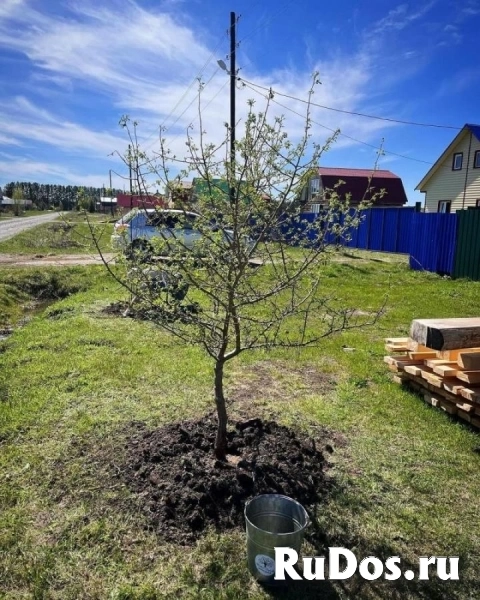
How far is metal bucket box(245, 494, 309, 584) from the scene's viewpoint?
2.08 m

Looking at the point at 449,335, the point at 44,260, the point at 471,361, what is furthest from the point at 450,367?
the point at 44,260

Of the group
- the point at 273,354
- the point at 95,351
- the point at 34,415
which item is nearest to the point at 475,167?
the point at 273,354

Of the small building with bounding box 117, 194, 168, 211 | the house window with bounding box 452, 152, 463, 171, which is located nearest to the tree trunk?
the small building with bounding box 117, 194, 168, 211

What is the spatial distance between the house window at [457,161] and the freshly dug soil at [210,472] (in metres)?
23.7

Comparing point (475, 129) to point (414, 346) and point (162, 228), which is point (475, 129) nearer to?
point (414, 346)

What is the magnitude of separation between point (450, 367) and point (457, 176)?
22711mm

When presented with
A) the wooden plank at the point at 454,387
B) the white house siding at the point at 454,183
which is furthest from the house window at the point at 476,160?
Answer: the wooden plank at the point at 454,387

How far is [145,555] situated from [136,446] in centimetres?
105

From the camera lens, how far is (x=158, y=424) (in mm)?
3684

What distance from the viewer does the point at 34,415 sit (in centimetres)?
384

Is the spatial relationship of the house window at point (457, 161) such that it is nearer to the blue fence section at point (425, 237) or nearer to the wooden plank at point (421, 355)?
the blue fence section at point (425, 237)

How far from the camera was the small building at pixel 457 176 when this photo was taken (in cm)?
2186

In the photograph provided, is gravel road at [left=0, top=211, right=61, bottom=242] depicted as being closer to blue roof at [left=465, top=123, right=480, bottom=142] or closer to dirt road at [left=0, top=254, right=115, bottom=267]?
dirt road at [left=0, top=254, right=115, bottom=267]

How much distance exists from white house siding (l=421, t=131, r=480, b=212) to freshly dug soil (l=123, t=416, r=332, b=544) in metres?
21.2
